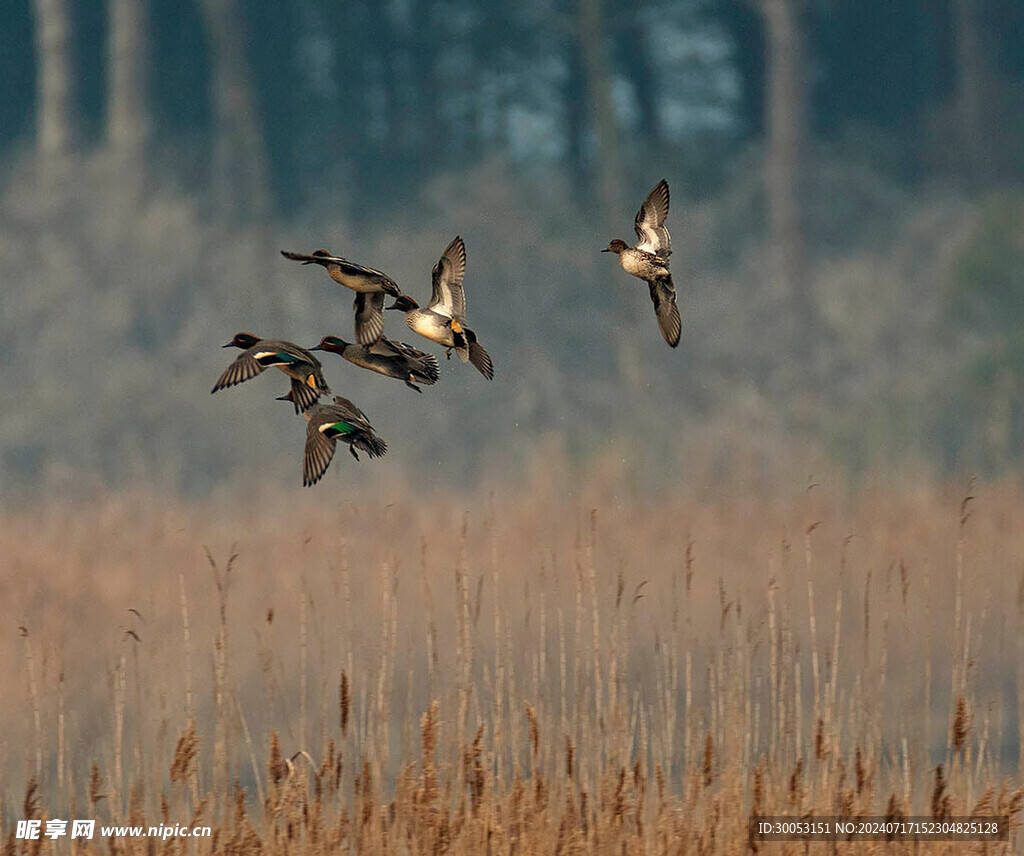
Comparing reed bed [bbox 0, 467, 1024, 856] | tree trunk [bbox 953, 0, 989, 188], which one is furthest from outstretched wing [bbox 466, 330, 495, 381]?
tree trunk [bbox 953, 0, 989, 188]

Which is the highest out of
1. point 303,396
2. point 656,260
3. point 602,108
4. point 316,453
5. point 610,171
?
point 602,108

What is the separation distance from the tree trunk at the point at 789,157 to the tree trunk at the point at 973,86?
9.92ft

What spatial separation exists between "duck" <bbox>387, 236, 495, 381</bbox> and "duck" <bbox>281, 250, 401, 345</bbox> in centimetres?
5

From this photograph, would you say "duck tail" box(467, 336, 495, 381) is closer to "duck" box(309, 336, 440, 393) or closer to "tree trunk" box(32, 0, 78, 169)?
"duck" box(309, 336, 440, 393)

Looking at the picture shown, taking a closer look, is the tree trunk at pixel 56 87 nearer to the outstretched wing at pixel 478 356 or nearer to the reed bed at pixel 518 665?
the reed bed at pixel 518 665

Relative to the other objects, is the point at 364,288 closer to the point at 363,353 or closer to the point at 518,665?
the point at 363,353

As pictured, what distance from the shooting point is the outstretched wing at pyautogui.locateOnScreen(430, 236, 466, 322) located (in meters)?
3.34

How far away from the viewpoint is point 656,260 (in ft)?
11.3

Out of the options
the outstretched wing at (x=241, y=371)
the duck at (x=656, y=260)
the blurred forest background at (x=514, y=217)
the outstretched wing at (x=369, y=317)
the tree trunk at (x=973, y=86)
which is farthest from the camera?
the tree trunk at (x=973, y=86)

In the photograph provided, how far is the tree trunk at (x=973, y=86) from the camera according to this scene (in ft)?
72.3

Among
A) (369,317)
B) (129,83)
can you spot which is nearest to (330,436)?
(369,317)

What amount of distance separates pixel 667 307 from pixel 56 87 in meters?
20.2

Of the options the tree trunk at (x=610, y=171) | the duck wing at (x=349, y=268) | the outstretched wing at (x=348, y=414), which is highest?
the tree trunk at (x=610, y=171)

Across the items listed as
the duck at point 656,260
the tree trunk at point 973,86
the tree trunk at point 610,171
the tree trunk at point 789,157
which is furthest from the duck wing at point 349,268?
the tree trunk at point 973,86
